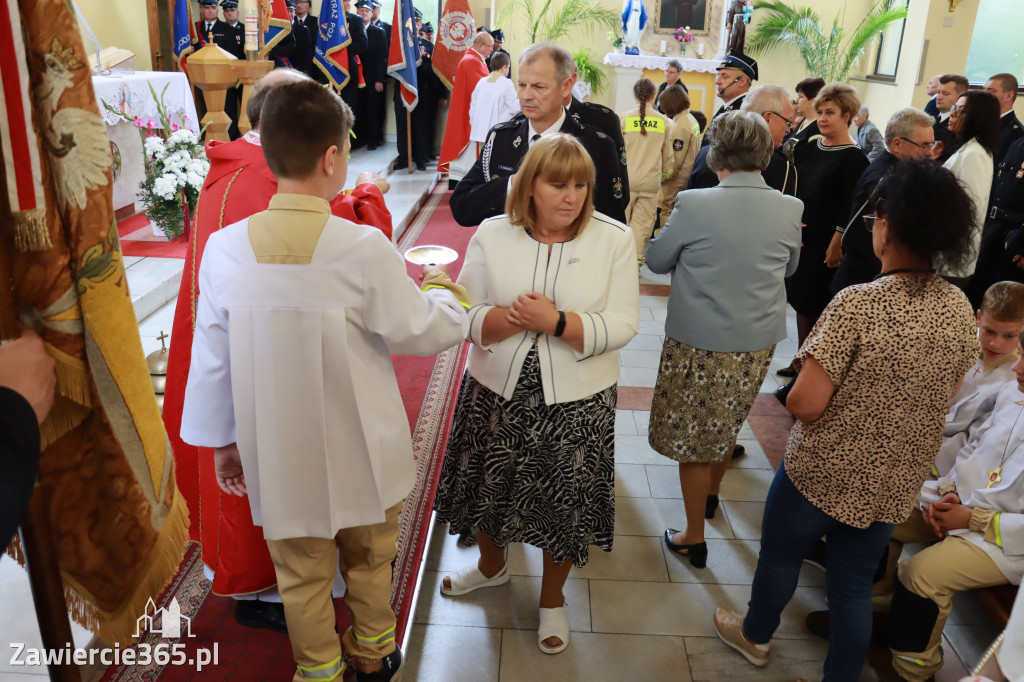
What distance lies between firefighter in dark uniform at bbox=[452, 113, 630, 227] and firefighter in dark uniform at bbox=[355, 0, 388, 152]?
24.7 feet

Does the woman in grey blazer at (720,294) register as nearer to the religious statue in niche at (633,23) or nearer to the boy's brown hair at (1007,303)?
the boy's brown hair at (1007,303)

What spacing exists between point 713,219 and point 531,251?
2.29 ft

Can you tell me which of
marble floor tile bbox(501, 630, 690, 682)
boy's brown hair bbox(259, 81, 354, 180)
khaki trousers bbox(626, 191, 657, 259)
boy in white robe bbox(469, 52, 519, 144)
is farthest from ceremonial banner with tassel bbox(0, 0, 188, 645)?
boy in white robe bbox(469, 52, 519, 144)

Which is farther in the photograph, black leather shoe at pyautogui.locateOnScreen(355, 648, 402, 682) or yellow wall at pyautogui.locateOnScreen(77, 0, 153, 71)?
yellow wall at pyautogui.locateOnScreen(77, 0, 153, 71)

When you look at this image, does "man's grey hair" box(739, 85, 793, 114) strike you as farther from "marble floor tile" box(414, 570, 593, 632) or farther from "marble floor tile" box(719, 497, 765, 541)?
"marble floor tile" box(414, 570, 593, 632)

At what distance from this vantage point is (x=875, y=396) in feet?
5.91

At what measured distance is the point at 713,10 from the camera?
1124 cm

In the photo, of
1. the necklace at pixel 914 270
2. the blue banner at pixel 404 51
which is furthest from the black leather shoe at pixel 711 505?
the blue banner at pixel 404 51

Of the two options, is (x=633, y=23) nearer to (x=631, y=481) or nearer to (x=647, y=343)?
(x=647, y=343)

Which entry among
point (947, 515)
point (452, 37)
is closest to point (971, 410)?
point (947, 515)

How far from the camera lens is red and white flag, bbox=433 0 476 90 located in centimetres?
878

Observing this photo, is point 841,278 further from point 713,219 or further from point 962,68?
point 962,68

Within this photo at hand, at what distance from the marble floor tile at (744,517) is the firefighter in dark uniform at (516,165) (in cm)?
124

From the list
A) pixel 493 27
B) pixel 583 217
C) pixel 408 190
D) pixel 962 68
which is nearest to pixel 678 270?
pixel 583 217
